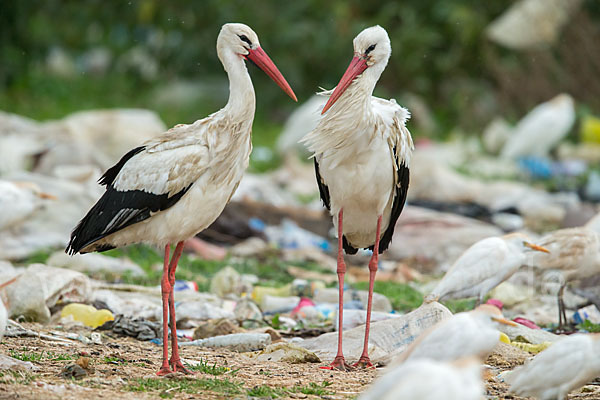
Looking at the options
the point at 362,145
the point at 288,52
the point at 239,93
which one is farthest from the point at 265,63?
the point at 288,52

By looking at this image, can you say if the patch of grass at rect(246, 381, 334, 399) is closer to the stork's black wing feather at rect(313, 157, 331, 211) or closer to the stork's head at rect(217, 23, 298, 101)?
the stork's black wing feather at rect(313, 157, 331, 211)

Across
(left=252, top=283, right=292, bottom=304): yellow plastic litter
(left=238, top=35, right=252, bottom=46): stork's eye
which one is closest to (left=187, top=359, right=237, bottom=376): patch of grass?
(left=238, top=35, right=252, bottom=46): stork's eye

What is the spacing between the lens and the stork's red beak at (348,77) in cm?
488

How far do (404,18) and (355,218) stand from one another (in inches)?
466

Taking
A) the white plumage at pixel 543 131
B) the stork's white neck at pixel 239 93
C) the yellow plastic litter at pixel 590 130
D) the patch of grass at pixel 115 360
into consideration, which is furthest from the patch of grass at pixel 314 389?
the yellow plastic litter at pixel 590 130

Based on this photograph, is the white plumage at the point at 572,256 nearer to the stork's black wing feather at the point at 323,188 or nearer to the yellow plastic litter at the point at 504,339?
the yellow plastic litter at the point at 504,339

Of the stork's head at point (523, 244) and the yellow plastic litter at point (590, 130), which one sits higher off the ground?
the yellow plastic litter at point (590, 130)

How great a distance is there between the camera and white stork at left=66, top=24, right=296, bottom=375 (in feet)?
14.6

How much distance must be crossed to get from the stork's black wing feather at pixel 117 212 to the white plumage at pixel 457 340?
4.95ft

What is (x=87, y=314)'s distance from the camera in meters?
5.68

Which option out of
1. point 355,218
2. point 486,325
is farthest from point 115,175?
point 486,325

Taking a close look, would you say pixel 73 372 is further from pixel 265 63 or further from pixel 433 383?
pixel 433 383

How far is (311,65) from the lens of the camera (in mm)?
16359

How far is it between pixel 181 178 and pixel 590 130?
35.4 ft
